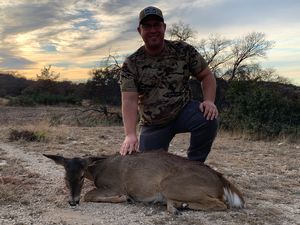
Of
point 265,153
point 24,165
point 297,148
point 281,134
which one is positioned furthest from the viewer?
point 281,134

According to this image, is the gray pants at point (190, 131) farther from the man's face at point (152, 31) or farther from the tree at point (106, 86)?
the tree at point (106, 86)

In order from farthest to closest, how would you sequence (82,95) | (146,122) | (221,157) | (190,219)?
(82,95), (221,157), (146,122), (190,219)

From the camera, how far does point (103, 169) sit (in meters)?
6.38

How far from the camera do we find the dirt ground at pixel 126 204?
5270 mm

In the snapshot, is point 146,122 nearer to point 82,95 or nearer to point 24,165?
point 24,165

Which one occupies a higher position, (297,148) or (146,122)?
(146,122)

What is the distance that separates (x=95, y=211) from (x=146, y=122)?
194cm

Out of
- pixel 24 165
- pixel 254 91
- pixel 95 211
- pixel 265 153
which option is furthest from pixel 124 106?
pixel 254 91

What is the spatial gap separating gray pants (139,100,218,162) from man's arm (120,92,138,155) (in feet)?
2.07

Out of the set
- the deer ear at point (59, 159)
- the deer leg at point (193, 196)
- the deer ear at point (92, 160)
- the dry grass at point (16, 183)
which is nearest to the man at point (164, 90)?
the deer ear at point (92, 160)

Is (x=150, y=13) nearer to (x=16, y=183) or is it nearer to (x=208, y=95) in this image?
(x=208, y=95)

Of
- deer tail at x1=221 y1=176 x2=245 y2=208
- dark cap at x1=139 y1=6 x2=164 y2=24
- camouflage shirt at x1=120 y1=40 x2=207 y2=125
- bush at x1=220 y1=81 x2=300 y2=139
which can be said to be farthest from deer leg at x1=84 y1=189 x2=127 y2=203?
bush at x1=220 y1=81 x2=300 y2=139

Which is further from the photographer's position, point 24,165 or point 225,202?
point 24,165

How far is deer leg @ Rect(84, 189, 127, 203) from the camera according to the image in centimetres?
595
